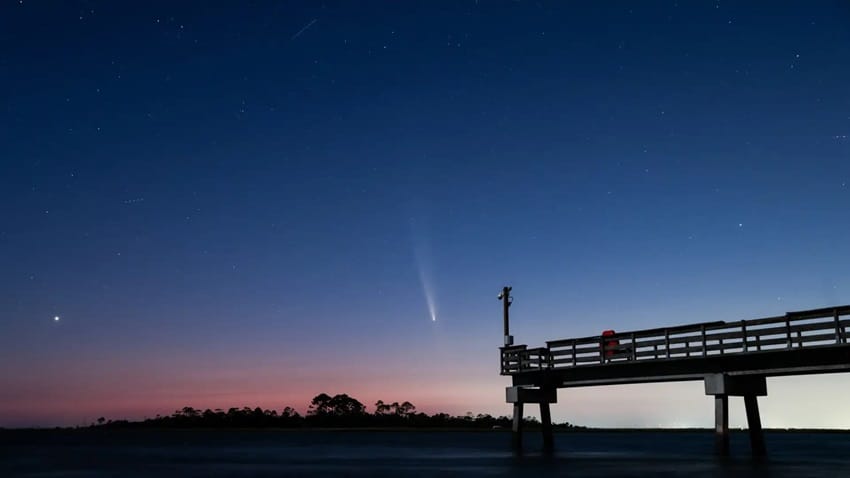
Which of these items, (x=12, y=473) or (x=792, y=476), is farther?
(x=12, y=473)

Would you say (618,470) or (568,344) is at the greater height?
(568,344)

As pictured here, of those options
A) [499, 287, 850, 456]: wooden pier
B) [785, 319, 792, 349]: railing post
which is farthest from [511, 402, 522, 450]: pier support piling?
[785, 319, 792, 349]: railing post

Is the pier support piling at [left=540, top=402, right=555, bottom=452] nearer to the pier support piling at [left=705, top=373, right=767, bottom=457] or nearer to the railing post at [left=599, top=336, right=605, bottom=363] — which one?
the railing post at [left=599, top=336, right=605, bottom=363]

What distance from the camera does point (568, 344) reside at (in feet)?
118

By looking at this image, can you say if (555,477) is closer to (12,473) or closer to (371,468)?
(371,468)

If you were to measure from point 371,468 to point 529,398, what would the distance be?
7709 millimetres

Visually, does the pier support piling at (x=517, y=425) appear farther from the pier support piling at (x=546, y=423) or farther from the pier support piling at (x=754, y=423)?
the pier support piling at (x=754, y=423)

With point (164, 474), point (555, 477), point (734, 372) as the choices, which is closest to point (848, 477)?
point (734, 372)

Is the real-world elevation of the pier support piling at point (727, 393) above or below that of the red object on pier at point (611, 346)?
below

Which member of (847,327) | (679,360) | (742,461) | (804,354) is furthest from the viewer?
(742,461)

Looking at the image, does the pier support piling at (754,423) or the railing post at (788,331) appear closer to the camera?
the railing post at (788,331)

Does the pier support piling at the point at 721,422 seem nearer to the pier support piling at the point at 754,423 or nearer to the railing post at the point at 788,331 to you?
the pier support piling at the point at 754,423

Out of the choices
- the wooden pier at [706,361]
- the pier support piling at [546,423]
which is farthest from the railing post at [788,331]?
the pier support piling at [546,423]

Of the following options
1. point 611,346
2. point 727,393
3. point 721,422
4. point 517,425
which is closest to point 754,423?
point 721,422
